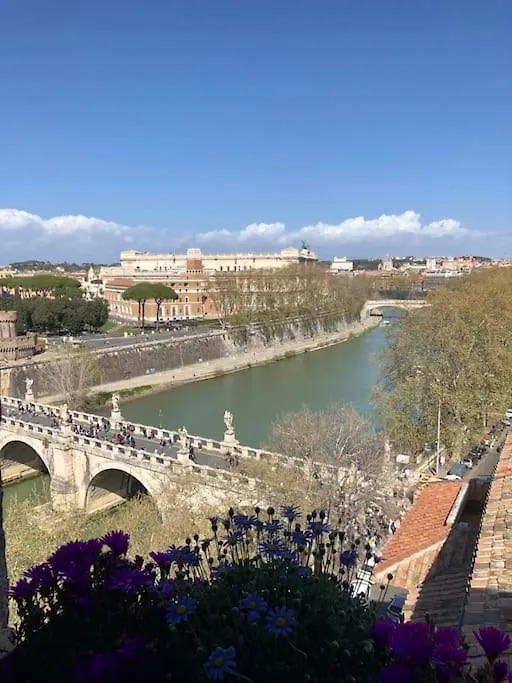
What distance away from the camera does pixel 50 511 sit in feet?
54.9

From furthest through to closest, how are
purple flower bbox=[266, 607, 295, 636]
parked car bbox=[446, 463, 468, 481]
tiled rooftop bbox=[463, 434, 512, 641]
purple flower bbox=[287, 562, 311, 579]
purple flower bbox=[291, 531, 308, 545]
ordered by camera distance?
parked car bbox=[446, 463, 468, 481]
tiled rooftop bbox=[463, 434, 512, 641]
purple flower bbox=[291, 531, 308, 545]
purple flower bbox=[287, 562, 311, 579]
purple flower bbox=[266, 607, 295, 636]

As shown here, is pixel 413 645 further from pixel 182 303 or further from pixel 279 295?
pixel 182 303

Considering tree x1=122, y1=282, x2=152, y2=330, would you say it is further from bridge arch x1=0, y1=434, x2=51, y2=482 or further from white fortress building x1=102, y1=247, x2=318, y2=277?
bridge arch x1=0, y1=434, x2=51, y2=482

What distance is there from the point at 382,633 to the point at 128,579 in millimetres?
980

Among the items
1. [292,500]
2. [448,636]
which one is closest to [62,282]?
[292,500]

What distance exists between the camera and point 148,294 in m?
49.0

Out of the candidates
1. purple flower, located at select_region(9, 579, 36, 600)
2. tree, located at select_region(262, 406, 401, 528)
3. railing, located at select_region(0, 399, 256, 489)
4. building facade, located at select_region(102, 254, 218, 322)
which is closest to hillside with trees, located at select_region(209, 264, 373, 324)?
building facade, located at select_region(102, 254, 218, 322)

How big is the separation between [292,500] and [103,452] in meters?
6.82

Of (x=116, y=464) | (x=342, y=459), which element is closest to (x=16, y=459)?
(x=116, y=464)

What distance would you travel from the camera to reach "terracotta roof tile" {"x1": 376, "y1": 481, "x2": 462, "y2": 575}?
6.63m

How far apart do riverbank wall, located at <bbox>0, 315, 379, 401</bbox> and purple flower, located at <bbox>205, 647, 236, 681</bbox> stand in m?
27.0

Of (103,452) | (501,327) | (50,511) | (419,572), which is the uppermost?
(501,327)

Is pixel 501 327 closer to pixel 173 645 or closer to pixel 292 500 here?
pixel 292 500

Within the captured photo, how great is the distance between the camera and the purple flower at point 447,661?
1729 mm
